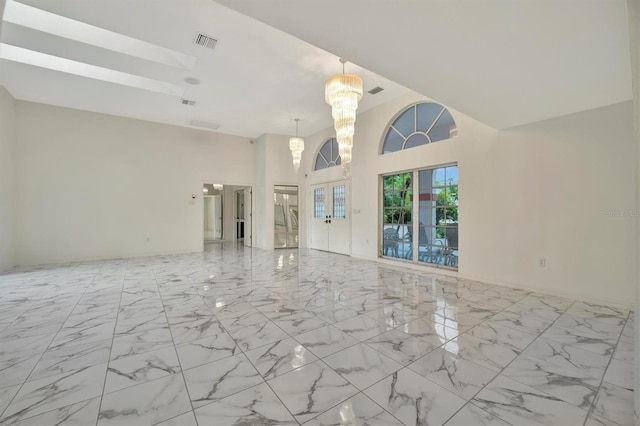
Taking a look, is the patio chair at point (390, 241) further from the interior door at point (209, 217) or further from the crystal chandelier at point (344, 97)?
the interior door at point (209, 217)

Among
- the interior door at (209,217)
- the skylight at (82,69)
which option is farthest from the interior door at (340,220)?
the interior door at (209,217)

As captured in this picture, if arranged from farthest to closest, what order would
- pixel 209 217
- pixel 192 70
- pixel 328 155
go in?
pixel 209 217, pixel 328 155, pixel 192 70

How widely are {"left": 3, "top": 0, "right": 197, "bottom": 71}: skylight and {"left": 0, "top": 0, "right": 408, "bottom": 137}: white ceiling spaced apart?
0.09m

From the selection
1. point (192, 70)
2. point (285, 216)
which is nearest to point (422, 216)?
point (285, 216)

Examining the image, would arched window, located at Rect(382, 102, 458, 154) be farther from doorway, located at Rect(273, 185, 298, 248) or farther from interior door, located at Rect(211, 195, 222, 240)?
interior door, located at Rect(211, 195, 222, 240)

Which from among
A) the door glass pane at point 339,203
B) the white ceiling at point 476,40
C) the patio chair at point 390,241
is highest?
the white ceiling at point 476,40

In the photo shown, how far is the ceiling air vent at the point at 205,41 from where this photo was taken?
3685 millimetres

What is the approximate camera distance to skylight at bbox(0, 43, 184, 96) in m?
4.30

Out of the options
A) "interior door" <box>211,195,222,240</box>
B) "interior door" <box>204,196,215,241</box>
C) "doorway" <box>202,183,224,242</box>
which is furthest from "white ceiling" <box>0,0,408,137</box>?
"interior door" <box>204,196,215,241</box>

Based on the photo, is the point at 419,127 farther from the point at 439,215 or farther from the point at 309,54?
the point at 309,54

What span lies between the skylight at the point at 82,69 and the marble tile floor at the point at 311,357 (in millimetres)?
3755

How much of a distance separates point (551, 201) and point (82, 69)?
8.09 m

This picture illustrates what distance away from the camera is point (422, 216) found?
Result: 216 inches

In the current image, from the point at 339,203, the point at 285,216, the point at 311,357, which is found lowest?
the point at 311,357
